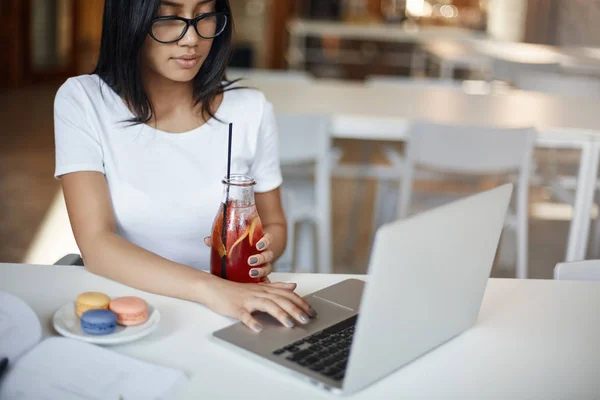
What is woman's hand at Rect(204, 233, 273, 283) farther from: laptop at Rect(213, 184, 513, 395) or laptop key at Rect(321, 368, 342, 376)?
laptop key at Rect(321, 368, 342, 376)

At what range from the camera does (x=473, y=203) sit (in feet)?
3.04

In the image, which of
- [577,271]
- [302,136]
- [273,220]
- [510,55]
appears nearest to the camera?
[577,271]

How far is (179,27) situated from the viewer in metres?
A: 1.40

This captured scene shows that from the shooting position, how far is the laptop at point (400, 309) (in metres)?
0.82

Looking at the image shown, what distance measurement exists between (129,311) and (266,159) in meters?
0.69

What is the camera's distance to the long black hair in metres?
1.38

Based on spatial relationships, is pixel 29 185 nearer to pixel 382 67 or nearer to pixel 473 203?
pixel 473 203

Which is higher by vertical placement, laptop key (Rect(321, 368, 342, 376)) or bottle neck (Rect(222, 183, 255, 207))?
bottle neck (Rect(222, 183, 255, 207))

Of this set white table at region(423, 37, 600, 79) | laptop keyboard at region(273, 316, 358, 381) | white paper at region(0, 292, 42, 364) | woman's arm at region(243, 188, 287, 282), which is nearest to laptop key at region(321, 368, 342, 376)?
laptop keyboard at region(273, 316, 358, 381)

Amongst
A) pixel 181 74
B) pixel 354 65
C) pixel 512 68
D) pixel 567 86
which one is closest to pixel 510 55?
pixel 512 68

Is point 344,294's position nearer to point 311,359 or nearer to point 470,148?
point 311,359

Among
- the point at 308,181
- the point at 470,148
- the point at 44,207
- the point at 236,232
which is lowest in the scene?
the point at 44,207

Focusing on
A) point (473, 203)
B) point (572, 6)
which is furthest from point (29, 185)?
point (572, 6)

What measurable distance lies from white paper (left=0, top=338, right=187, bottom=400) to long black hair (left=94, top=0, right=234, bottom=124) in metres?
0.64
